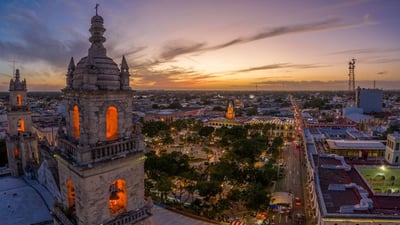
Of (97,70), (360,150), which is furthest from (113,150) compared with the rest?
(360,150)

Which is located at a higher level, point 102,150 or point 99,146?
point 99,146

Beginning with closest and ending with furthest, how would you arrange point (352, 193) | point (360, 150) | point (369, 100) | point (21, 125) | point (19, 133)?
point (352, 193) → point (19, 133) → point (21, 125) → point (360, 150) → point (369, 100)

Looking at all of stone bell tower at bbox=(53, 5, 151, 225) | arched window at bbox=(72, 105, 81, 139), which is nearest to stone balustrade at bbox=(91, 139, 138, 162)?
stone bell tower at bbox=(53, 5, 151, 225)

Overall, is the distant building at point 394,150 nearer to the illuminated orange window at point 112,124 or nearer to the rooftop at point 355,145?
the rooftop at point 355,145

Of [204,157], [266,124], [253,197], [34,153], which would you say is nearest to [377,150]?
[253,197]

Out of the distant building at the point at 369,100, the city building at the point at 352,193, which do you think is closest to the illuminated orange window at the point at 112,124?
the city building at the point at 352,193

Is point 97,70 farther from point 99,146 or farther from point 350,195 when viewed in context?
point 350,195

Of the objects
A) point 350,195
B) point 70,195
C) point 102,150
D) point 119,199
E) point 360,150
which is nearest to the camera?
point 102,150
